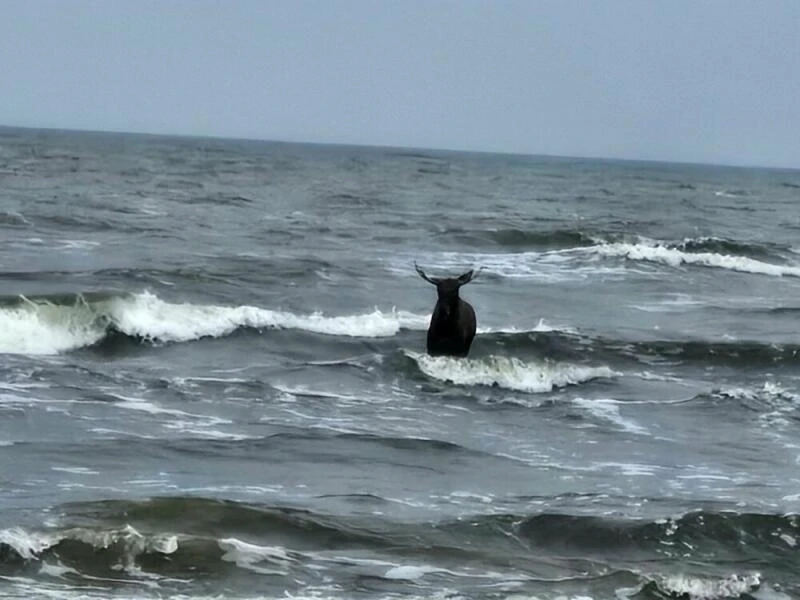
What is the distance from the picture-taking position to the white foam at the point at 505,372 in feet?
60.1

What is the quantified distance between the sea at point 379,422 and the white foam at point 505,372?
51mm

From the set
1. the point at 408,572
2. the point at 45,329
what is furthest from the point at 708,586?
the point at 45,329

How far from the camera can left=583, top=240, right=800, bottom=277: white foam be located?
35062 mm

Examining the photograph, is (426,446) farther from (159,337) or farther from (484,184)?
(484,184)

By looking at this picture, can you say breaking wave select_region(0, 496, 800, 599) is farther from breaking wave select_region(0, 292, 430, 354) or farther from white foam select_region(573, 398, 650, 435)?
breaking wave select_region(0, 292, 430, 354)

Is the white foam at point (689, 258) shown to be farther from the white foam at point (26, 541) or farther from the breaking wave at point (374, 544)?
the white foam at point (26, 541)

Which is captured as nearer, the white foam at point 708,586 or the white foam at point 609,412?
the white foam at point 708,586

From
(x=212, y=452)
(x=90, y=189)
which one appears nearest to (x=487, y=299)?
(x=212, y=452)

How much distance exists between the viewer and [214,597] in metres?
9.55

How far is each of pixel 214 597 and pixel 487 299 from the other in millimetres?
17216

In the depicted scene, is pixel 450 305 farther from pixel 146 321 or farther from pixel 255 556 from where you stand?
pixel 255 556

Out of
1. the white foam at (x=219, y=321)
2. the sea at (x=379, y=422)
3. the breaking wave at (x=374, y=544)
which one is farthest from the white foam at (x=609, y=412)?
the white foam at (x=219, y=321)

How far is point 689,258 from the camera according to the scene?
3606 cm

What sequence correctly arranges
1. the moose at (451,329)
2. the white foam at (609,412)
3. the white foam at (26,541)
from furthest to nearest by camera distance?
the moose at (451,329) → the white foam at (609,412) → the white foam at (26,541)
